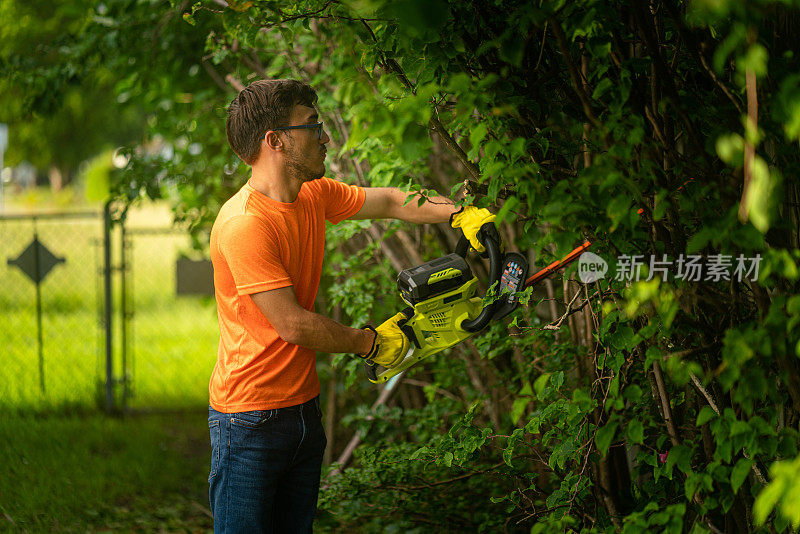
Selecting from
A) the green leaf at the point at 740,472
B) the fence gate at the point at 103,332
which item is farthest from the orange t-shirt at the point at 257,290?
the fence gate at the point at 103,332

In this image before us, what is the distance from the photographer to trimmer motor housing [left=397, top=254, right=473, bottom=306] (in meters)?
2.57

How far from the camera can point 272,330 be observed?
248 centimetres

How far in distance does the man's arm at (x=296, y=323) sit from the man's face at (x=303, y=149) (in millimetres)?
441

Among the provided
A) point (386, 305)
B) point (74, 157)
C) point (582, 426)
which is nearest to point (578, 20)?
point (582, 426)

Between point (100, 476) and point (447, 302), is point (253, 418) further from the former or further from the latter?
point (100, 476)

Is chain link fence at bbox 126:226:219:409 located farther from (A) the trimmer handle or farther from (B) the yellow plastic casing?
(A) the trimmer handle

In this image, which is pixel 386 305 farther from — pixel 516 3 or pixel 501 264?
pixel 516 3

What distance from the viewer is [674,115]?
1985 millimetres

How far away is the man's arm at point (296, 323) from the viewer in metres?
2.37

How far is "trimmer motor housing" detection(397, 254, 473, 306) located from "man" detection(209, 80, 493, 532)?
0.39 feet

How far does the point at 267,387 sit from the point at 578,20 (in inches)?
59.2

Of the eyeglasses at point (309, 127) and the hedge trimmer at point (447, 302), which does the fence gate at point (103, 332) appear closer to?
the eyeglasses at point (309, 127)

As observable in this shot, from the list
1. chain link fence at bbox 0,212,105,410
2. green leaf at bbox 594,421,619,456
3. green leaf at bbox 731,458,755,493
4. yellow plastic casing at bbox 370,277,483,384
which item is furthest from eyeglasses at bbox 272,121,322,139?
chain link fence at bbox 0,212,105,410

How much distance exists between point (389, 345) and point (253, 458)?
1.94 feet
